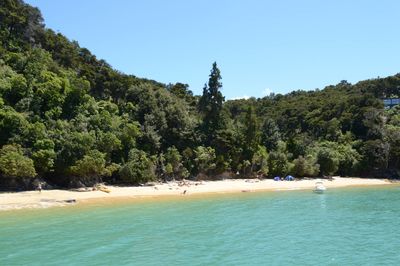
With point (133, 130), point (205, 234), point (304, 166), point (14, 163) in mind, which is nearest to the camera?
point (205, 234)

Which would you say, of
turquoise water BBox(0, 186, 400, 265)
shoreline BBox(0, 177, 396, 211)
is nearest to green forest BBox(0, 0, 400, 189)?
shoreline BBox(0, 177, 396, 211)

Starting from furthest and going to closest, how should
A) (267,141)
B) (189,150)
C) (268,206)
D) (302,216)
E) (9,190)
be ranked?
(267,141), (189,150), (9,190), (268,206), (302,216)

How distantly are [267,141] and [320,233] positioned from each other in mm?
52580

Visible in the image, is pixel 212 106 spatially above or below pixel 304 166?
above

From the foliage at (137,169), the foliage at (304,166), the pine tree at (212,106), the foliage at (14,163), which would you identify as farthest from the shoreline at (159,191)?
the pine tree at (212,106)

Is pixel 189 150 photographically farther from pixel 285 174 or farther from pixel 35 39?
pixel 35 39

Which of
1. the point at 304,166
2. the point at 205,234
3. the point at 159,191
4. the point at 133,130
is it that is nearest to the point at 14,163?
the point at 159,191

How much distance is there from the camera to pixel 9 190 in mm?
45781

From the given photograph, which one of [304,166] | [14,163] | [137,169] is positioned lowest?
[137,169]

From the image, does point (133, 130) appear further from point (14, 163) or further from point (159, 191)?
point (14, 163)

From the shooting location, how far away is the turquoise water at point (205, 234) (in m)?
21.6

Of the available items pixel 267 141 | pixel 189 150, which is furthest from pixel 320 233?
pixel 267 141

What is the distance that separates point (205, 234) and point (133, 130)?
34262 millimetres

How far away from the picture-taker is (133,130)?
6019 cm
